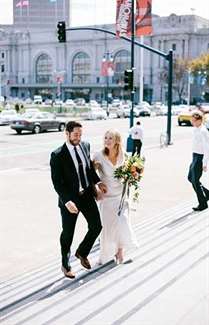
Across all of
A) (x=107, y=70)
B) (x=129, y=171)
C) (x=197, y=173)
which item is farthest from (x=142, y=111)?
(x=129, y=171)

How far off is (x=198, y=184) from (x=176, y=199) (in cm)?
160

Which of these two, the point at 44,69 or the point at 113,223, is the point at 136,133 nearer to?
the point at 113,223

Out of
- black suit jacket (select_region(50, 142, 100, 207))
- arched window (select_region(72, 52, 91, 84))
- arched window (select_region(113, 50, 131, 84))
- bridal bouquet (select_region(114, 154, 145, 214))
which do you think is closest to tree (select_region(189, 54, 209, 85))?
arched window (select_region(113, 50, 131, 84))

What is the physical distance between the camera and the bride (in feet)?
20.8

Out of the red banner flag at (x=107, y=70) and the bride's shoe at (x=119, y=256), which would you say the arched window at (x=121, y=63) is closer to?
the red banner flag at (x=107, y=70)

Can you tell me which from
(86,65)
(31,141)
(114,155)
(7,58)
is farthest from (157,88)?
(114,155)

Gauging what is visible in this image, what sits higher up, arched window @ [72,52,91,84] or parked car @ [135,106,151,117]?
arched window @ [72,52,91,84]

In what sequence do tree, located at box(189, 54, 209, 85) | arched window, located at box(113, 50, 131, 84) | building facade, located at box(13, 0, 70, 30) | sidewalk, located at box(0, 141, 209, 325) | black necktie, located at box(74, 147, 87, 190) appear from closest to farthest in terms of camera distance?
1. sidewalk, located at box(0, 141, 209, 325)
2. black necktie, located at box(74, 147, 87, 190)
3. tree, located at box(189, 54, 209, 85)
4. building facade, located at box(13, 0, 70, 30)
5. arched window, located at box(113, 50, 131, 84)

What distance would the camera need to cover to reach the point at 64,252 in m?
6.23

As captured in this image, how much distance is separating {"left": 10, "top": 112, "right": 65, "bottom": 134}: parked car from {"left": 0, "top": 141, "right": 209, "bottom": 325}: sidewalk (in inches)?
933

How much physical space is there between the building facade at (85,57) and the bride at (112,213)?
103m

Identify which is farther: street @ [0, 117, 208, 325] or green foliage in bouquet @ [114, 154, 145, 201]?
green foliage in bouquet @ [114, 154, 145, 201]

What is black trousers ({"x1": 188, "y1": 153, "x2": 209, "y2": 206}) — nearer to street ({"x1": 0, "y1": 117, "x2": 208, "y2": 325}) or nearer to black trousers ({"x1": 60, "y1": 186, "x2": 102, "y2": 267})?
street ({"x1": 0, "y1": 117, "x2": 208, "y2": 325})

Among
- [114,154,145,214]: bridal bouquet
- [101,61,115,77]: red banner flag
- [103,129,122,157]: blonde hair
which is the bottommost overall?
[114,154,145,214]: bridal bouquet
